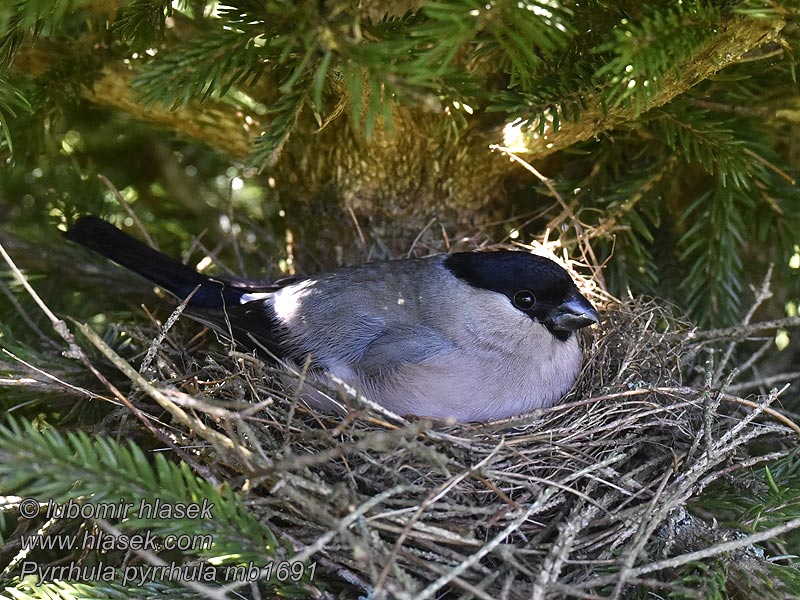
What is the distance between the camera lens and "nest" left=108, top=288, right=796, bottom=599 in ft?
5.74

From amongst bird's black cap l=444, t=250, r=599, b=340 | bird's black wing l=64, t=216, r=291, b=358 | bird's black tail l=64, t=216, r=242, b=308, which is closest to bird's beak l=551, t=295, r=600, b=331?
bird's black cap l=444, t=250, r=599, b=340

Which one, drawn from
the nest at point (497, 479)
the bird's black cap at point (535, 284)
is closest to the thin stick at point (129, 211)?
the nest at point (497, 479)

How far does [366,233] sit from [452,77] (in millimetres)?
1312

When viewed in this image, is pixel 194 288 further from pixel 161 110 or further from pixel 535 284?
pixel 535 284

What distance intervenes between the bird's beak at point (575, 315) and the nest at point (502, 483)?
175 mm

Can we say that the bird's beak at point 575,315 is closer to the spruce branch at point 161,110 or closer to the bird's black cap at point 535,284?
the bird's black cap at point 535,284

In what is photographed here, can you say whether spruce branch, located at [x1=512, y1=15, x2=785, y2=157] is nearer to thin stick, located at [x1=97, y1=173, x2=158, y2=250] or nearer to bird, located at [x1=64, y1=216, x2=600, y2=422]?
bird, located at [x1=64, y1=216, x2=600, y2=422]

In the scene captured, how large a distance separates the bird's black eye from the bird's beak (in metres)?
0.10

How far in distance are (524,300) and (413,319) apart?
0.40m

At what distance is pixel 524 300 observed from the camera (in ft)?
9.14

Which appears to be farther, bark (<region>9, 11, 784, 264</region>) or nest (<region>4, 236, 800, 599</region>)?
bark (<region>9, 11, 784, 264</region>)

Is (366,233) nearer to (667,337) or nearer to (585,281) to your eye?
(585,281)

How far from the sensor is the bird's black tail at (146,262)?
2715 millimetres

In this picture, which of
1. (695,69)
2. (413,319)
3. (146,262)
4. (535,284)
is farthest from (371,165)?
(695,69)
